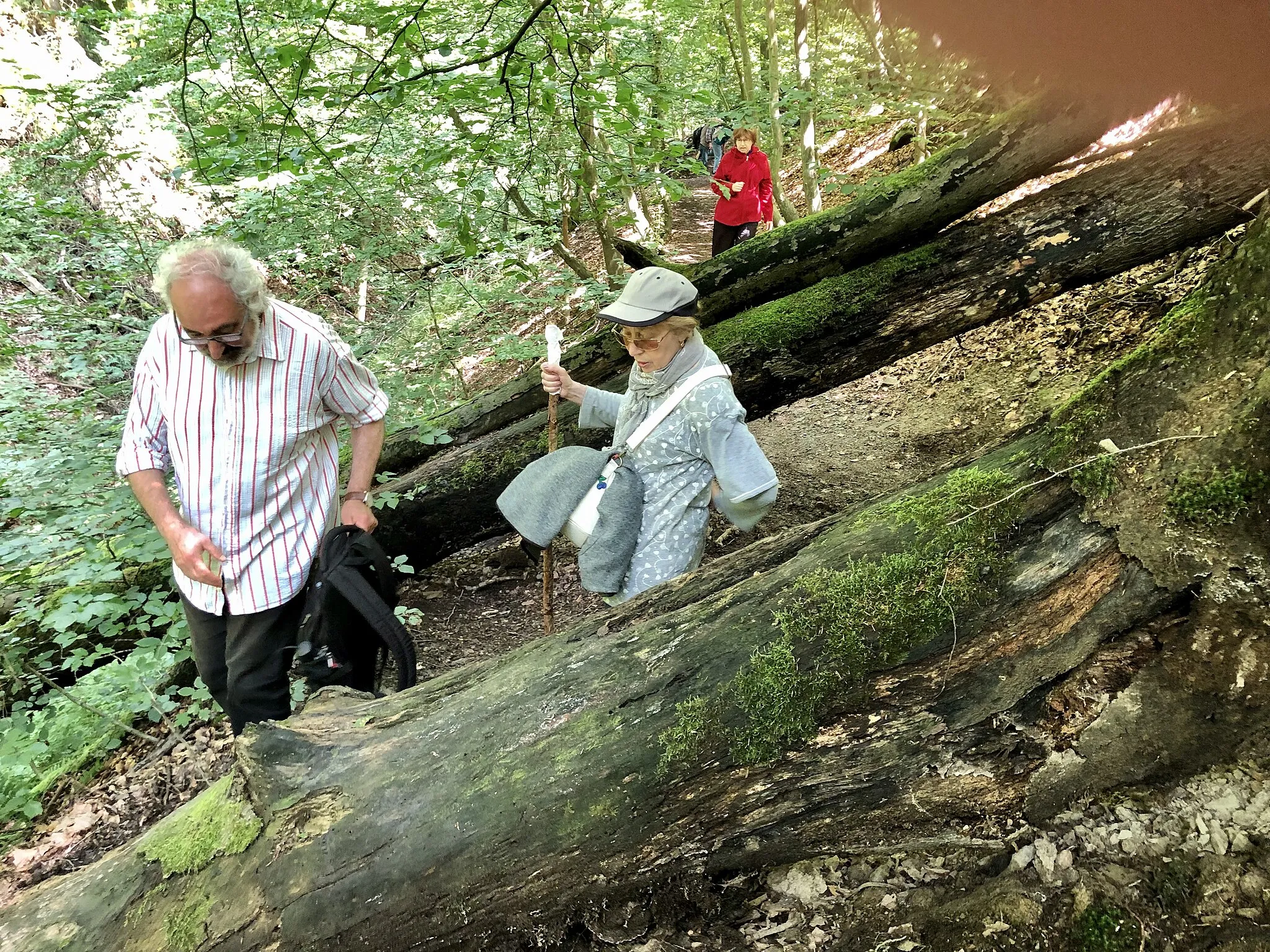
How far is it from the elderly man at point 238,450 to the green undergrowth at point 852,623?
1792 millimetres

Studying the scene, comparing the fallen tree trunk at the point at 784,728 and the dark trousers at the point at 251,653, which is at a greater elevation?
the dark trousers at the point at 251,653

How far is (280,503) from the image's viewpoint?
8.91 ft

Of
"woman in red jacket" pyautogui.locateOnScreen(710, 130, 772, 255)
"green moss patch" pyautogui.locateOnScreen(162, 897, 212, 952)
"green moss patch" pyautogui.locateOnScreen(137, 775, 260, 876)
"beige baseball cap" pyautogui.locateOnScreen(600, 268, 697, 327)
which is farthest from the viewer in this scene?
"woman in red jacket" pyautogui.locateOnScreen(710, 130, 772, 255)

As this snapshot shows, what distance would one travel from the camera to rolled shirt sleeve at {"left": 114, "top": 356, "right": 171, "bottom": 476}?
8.75ft

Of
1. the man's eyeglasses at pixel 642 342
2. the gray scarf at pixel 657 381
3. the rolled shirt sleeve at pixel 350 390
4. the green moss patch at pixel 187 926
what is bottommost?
the green moss patch at pixel 187 926

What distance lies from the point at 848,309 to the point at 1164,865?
11.1ft

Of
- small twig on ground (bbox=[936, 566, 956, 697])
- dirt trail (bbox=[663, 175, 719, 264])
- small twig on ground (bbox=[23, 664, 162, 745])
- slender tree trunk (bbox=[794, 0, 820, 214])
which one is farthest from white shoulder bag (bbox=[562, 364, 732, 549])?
dirt trail (bbox=[663, 175, 719, 264])

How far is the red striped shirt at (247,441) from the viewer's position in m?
2.62

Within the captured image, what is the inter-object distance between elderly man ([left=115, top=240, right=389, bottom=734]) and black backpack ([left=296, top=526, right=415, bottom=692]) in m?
0.14

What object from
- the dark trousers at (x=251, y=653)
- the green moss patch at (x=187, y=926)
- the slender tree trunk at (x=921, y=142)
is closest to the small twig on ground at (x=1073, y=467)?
the green moss patch at (x=187, y=926)

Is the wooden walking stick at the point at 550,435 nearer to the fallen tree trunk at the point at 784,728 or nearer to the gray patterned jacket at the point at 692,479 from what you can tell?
the gray patterned jacket at the point at 692,479

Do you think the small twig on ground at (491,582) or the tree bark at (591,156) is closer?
the tree bark at (591,156)

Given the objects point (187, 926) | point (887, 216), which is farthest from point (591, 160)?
point (187, 926)

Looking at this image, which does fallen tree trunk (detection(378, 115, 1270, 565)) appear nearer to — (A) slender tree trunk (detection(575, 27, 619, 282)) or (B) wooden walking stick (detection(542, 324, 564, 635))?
(B) wooden walking stick (detection(542, 324, 564, 635))
